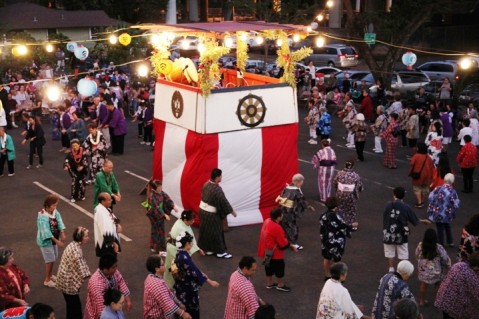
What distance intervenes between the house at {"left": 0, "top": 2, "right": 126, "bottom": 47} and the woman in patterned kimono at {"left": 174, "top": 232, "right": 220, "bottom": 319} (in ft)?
114

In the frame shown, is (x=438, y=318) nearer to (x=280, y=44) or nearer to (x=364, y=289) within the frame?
(x=364, y=289)

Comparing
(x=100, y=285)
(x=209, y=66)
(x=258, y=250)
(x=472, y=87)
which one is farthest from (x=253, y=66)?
(x=100, y=285)

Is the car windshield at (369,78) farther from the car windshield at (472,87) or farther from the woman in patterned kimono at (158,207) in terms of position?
the woman in patterned kimono at (158,207)

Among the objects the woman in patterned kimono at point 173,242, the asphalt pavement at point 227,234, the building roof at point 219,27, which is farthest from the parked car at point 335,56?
the woman in patterned kimono at point 173,242

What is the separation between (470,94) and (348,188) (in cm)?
1401

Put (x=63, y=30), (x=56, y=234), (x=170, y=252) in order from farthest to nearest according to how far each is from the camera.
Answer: (x=63, y=30), (x=56, y=234), (x=170, y=252)

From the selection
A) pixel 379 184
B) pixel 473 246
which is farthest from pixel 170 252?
pixel 379 184

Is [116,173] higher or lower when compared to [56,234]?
lower

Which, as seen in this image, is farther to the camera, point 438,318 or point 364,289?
point 364,289

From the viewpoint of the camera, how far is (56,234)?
994 centimetres

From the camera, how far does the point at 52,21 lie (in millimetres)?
42250

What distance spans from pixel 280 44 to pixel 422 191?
4579 mm

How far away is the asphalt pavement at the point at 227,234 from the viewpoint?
1011 centimetres

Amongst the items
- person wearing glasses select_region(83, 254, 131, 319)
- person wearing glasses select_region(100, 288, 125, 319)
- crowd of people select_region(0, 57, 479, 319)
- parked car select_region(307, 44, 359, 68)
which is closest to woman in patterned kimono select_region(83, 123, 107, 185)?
crowd of people select_region(0, 57, 479, 319)
